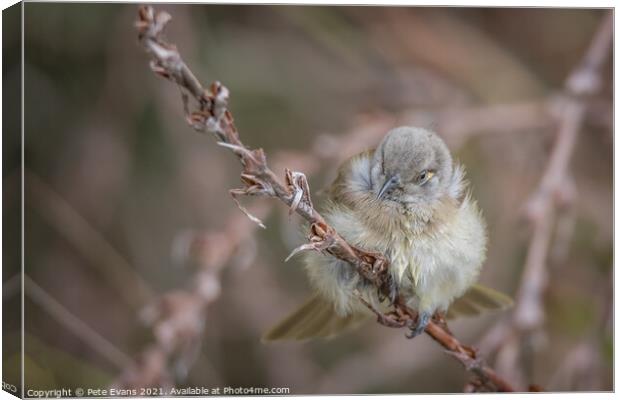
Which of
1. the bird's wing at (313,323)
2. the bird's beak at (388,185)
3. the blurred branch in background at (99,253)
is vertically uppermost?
the bird's beak at (388,185)

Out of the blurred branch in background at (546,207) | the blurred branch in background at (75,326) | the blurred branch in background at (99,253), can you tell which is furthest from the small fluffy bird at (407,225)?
the blurred branch in background at (99,253)

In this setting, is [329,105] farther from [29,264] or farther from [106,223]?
[29,264]

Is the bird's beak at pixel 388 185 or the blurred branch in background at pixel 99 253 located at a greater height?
the bird's beak at pixel 388 185

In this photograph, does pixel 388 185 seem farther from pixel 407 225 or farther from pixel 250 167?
pixel 250 167

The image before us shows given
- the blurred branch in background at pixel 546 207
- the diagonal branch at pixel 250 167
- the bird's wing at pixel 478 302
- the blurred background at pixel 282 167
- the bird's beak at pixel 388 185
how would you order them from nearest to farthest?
the diagonal branch at pixel 250 167 → the bird's beak at pixel 388 185 → the bird's wing at pixel 478 302 → the blurred branch in background at pixel 546 207 → the blurred background at pixel 282 167

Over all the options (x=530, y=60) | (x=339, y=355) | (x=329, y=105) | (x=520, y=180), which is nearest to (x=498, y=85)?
(x=530, y=60)

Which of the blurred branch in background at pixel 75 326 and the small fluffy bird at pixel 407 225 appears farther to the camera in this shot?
the blurred branch in background at pixel 75 326

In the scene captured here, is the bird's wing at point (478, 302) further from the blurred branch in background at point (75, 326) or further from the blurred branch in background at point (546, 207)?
the blurred branch in background at point (75, 326)

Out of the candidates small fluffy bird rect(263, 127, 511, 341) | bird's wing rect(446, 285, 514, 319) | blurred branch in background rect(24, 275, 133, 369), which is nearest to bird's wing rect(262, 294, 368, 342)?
small fluffy bird rect(263, 127, 511, 341)

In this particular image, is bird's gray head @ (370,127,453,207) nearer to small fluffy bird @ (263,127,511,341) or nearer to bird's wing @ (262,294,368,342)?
small fluffy bird @ (263,127,511,341)
